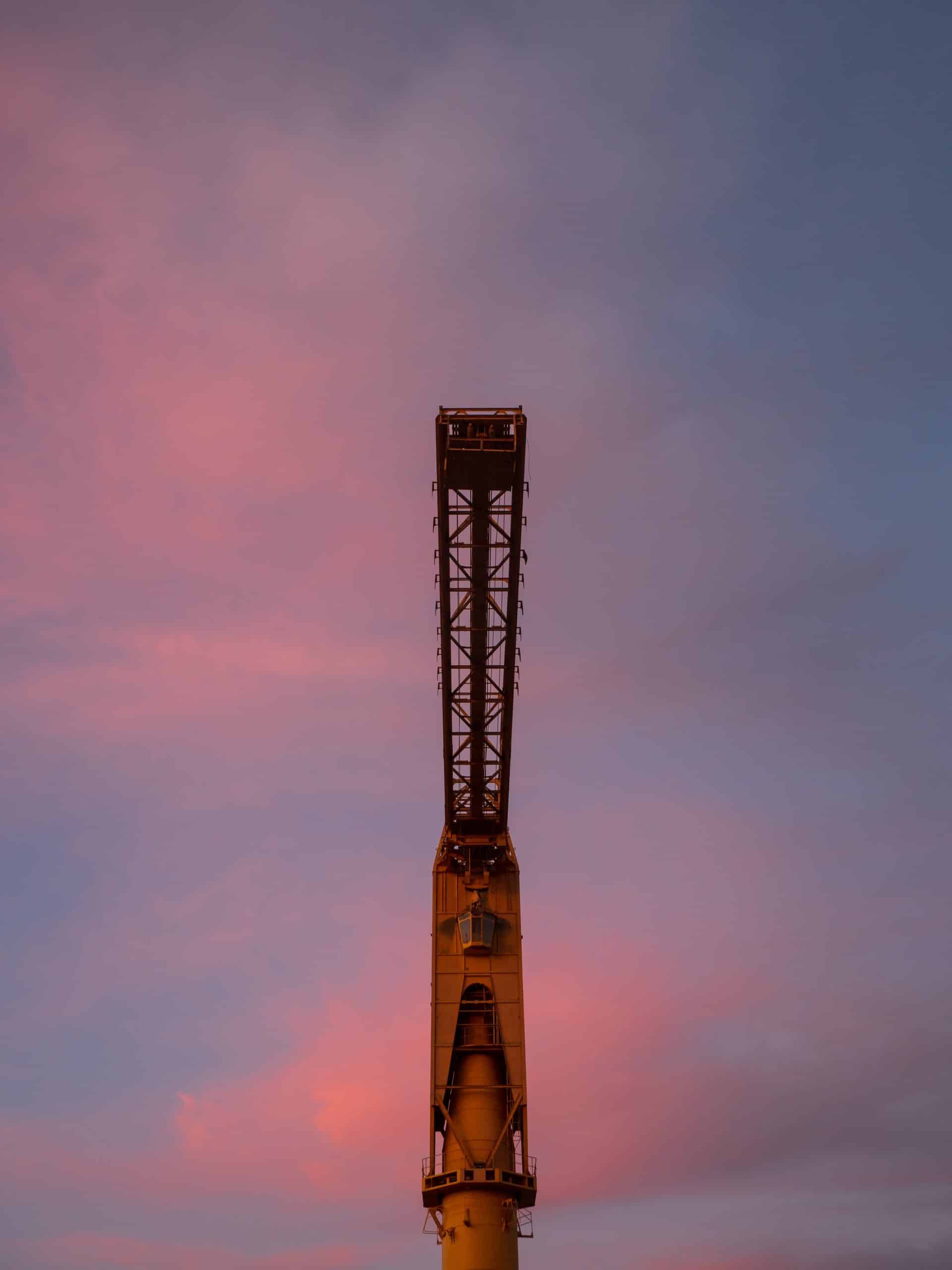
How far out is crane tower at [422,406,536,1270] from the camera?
132 feet

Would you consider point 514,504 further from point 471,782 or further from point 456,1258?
point 456,1258

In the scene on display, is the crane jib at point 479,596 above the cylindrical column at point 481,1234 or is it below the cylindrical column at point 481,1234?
above

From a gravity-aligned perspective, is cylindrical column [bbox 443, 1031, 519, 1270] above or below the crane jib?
below

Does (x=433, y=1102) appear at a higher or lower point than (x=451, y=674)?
lower

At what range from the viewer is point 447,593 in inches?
1682

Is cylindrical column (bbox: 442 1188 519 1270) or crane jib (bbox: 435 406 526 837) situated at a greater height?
crane jib (bbox: 435 406 526 837)

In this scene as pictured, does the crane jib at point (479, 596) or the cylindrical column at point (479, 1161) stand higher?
the crane jib at point (479, 596)

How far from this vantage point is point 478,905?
47719 millimetres

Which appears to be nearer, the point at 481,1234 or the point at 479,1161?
the point at 481,1234

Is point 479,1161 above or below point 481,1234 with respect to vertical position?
above

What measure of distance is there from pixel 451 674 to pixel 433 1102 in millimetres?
15277

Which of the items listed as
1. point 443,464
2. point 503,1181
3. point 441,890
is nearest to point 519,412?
point 443,464

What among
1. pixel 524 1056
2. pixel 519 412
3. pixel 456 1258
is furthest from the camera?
pixel 524 1056

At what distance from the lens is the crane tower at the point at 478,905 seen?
40125 millimetres
